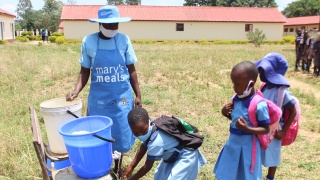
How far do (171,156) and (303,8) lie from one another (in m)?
52.6

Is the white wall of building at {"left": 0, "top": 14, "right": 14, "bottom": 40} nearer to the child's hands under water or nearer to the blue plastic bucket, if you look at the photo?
the blue plastic bucket

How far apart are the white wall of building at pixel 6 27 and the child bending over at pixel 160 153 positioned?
28.2 m

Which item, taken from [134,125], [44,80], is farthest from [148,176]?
[44,80]

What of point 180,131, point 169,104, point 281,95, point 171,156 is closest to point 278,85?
point 281,95

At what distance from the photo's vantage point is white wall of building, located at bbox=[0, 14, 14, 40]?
2655 cm

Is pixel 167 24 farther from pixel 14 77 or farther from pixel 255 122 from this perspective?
pixel 255 122

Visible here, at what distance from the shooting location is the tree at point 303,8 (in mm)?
45569

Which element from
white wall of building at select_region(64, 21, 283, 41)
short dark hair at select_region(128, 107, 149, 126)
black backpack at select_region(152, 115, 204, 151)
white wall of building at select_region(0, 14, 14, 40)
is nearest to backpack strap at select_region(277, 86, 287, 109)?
black backpack at select_region(152, 115, 204, 151)

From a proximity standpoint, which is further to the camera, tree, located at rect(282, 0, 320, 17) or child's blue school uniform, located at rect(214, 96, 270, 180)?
tree, located at rect(282, 0, 320, 17)

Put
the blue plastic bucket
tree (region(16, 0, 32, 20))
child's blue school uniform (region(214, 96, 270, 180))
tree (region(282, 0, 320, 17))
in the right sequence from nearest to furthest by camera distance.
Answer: the blue plastic bucket → child's blue school uniform (region(214, 96, 270, 180)) → tree (region(282, 0, 320, 17)) → tree (region(16, 0, 32, 20))

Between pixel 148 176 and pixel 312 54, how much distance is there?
8436mm

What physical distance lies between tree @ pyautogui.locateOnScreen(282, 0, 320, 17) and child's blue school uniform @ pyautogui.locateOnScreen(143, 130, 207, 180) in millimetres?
Result: 50527

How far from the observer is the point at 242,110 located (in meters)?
2.11

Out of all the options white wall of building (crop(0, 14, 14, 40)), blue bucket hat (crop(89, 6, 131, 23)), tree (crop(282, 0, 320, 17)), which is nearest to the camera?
blue bucket hat (crop(89, 6, 131, 23))
